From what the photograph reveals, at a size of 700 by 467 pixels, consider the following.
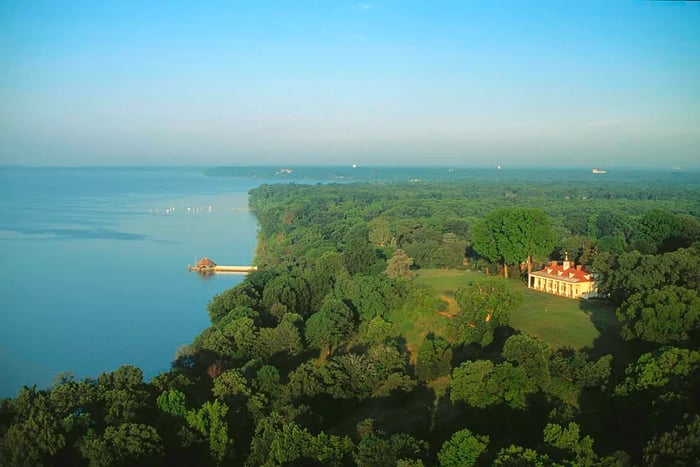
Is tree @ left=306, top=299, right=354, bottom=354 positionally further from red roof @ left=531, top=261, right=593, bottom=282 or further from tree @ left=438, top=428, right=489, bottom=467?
tree @ left=438, top=428, right=489, bottom=467

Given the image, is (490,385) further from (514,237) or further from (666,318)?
(514,237)

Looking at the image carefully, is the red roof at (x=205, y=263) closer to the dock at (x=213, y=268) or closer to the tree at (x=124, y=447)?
the dock at (x=213, y=268)

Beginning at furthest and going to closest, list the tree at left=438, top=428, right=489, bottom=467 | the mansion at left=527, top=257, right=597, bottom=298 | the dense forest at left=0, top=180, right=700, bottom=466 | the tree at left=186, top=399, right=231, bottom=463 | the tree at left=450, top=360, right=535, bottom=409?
the mansion at left=527, top=257, right=597, bottom=298 → the tree at left=450, top=360, right=535, bottom=409 → the tree at left=186, top=399, right=231, bottom=463 → the dense forest at left=0, top=180, right=700, bottom=466 → the tree at left=438, top=428, right=489, bottom=467

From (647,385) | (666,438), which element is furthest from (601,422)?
(666,438)

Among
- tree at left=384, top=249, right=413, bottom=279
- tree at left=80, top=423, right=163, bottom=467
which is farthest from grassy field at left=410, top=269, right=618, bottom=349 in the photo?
tree at left=80, top=423, right=163, bottom=467

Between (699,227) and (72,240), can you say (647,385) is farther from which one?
(72,240)

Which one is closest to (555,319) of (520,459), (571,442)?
(571,442)
